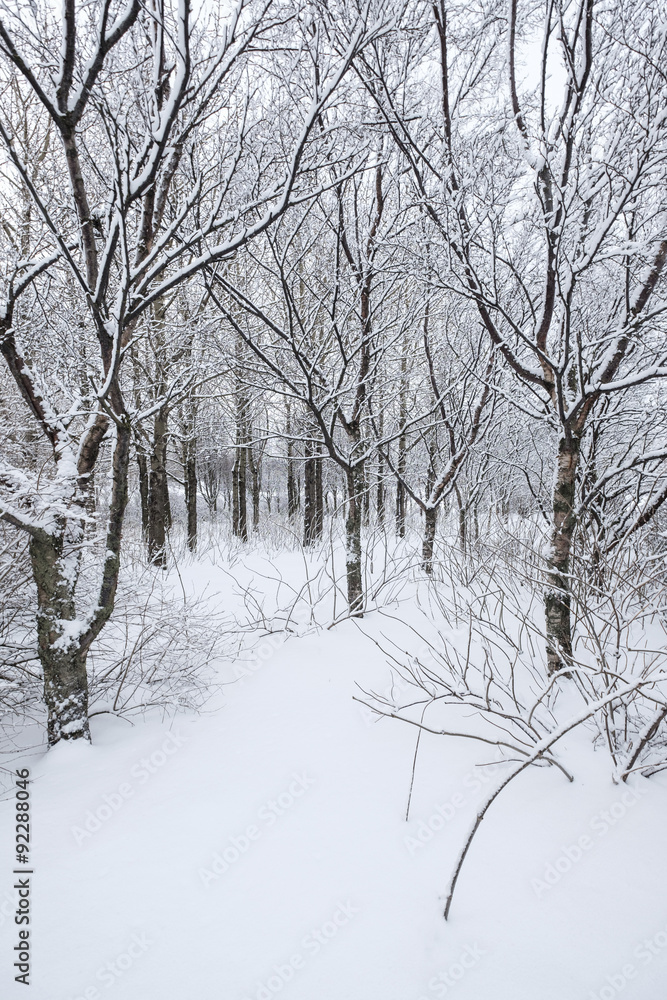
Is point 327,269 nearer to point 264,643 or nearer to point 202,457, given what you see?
point 264,643

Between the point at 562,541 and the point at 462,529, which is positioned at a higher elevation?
the point at 562,541

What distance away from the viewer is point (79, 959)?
1.38 m
